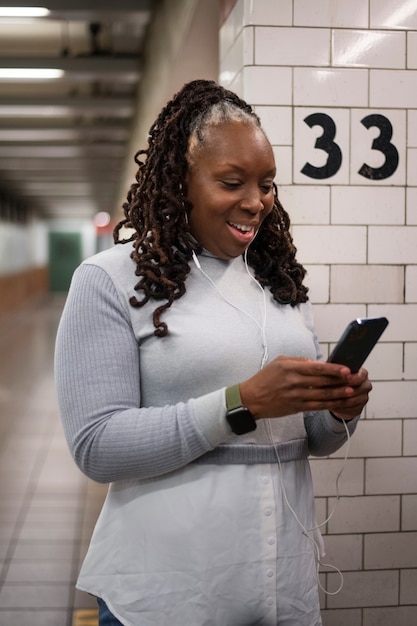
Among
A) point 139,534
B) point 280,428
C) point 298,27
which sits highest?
point 298,27

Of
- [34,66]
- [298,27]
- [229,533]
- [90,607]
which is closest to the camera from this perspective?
[229,533]

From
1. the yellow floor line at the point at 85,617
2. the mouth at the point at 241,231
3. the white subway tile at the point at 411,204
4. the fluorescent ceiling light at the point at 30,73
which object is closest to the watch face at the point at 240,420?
the mouth at the point at 241,231

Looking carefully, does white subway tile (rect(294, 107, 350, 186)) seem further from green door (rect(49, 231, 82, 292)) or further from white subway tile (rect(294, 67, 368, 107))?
green door (rect(49, 231, 82, 292))

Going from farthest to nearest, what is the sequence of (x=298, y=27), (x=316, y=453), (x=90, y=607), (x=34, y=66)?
(x=34, y=66), (x=90, y=607), (x=298, y=27), (x=316, y=453)

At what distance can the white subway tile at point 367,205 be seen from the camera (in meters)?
2.78

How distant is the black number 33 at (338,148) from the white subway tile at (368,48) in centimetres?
18

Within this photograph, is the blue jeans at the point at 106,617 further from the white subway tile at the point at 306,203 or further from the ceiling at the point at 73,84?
the ceiling at the point at 73,84

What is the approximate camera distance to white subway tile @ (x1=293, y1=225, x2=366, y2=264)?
277 centimetres

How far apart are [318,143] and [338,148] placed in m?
0.07

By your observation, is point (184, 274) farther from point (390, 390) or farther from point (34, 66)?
point (34, 66)

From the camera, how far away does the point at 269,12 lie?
2.69 metres

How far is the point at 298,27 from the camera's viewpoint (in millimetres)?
2701

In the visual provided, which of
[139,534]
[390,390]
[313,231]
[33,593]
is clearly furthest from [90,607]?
[139,534]

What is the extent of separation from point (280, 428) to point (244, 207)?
17.1 inches
